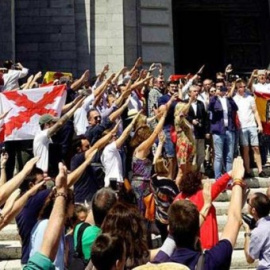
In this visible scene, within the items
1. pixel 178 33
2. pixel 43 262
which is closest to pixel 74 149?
pixel 43 262

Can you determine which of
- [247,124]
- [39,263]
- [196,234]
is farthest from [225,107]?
[39,263]

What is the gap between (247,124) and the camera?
45.3ft

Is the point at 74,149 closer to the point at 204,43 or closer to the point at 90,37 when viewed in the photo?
the point at 90,37

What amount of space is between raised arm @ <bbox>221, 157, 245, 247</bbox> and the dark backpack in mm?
1447

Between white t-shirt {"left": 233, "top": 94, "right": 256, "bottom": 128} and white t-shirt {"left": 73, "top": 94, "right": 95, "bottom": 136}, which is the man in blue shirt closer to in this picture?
white t-shirt {"left": 73, "top": 94, "right": 95, "bottom": 136}

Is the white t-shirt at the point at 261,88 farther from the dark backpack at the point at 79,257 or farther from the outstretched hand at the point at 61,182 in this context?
the outstretched hand at the point at 61,182

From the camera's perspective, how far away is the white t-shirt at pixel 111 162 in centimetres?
991

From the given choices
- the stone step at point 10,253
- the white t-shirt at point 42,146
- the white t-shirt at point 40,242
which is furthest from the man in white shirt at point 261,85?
the white t-shirt at point 40,242

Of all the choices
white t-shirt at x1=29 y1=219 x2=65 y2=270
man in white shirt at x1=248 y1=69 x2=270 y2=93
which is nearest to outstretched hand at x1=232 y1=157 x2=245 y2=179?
white t-shirt at x1=29 y1=219 x2=65 y2=270

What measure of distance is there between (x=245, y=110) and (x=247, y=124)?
0.28 meters

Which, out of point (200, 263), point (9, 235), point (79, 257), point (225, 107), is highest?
point (225, 107)

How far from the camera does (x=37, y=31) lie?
20.5 meters

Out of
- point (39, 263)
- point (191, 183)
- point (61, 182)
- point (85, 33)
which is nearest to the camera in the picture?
point (39, 263)

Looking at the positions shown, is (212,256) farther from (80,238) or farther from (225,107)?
(225,107)
